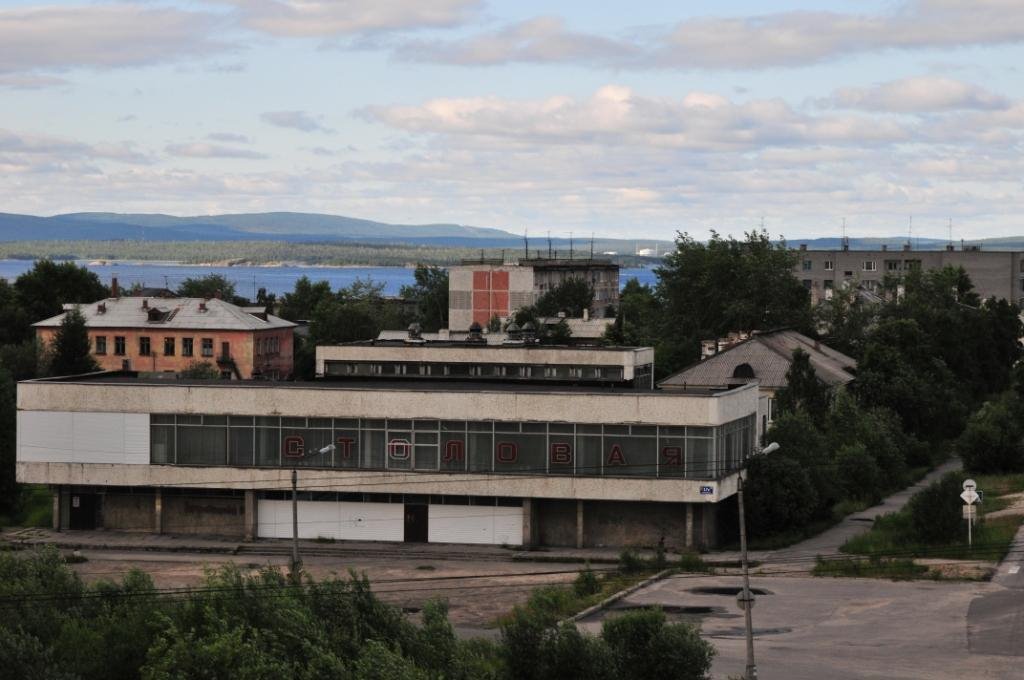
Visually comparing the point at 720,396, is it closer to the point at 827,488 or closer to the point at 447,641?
the point at 827,488

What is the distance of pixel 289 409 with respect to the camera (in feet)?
193

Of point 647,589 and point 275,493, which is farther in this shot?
point 275,493

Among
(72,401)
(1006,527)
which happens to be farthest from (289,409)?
(1006,527)

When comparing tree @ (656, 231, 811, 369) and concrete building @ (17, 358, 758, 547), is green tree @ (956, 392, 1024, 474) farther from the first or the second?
tree @ (656, 231, 811, 369)

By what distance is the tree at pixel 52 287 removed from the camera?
121m

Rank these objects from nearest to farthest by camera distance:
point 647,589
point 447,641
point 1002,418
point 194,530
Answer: point 447,641, point 647,589, point 194,530, point 1002,418

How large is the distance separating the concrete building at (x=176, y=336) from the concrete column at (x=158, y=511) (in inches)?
1464

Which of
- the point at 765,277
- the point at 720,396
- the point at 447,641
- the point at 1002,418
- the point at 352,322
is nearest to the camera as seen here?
the point at 447,641

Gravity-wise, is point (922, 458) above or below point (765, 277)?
below

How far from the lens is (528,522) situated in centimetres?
5753

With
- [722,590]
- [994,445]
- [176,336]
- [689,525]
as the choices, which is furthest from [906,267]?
[722,590]

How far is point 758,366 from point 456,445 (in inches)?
1140

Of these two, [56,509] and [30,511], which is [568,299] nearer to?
[30,511]

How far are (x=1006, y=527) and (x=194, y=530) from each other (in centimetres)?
2788
